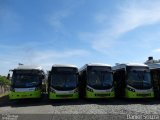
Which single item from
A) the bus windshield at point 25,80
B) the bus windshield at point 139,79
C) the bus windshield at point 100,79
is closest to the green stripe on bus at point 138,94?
the bus windshield at point 139,79

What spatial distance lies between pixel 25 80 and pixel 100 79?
586 cm

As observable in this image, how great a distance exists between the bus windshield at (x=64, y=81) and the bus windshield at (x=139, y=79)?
14.0 feet

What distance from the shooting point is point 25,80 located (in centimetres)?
2225

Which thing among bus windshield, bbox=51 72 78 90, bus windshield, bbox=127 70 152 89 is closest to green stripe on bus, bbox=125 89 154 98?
bus windshield, bbox=127 70 152 89

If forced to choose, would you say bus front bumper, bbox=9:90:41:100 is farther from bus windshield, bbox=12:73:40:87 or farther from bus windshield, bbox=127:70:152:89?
bus windshield, bbox=127:70:152:89

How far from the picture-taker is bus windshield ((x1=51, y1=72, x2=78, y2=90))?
21794 mm

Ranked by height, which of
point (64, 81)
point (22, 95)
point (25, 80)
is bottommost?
point (22, 95)

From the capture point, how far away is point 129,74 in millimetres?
22438

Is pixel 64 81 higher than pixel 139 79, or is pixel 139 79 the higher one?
pixel 139 79

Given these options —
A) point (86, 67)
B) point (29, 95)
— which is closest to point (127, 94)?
point (86, 67)

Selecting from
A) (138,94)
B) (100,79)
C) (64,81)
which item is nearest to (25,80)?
(64,81)

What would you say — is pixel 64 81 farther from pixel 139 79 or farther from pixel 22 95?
pixel 139 79

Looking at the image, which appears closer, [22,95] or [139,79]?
[22,95]

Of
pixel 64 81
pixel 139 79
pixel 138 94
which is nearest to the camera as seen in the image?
pixel 138 94
